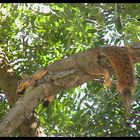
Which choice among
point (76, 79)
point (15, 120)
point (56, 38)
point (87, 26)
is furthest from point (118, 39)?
point (15, 120)

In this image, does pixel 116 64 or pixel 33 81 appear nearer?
pixel 116 64

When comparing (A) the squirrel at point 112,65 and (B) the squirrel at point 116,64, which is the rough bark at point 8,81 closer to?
(A) the squirrel at point 112,65

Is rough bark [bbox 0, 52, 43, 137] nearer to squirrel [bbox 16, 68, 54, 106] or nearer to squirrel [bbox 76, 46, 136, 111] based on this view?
squirrel [bbox 16, 68, 54, 106]

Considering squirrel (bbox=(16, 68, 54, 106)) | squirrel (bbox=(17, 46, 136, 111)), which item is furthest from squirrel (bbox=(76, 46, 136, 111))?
squirrel (bbox=(16, 68, 54, 106))

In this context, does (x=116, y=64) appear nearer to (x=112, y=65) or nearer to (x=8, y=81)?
(x=112, y=65)

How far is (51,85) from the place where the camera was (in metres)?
2.49

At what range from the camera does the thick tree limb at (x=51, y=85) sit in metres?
2.18

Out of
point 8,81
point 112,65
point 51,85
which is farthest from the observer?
point 8,81

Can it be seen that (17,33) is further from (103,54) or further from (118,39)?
(103,54)

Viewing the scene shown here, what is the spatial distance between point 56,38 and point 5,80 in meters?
0.93

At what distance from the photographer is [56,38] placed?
13.0 feet

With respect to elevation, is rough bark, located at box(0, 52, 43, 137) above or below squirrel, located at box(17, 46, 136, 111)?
below

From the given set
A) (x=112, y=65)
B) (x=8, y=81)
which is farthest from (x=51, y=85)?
(x=8, y=81)

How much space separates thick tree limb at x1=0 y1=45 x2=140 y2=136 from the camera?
2.18 metres
